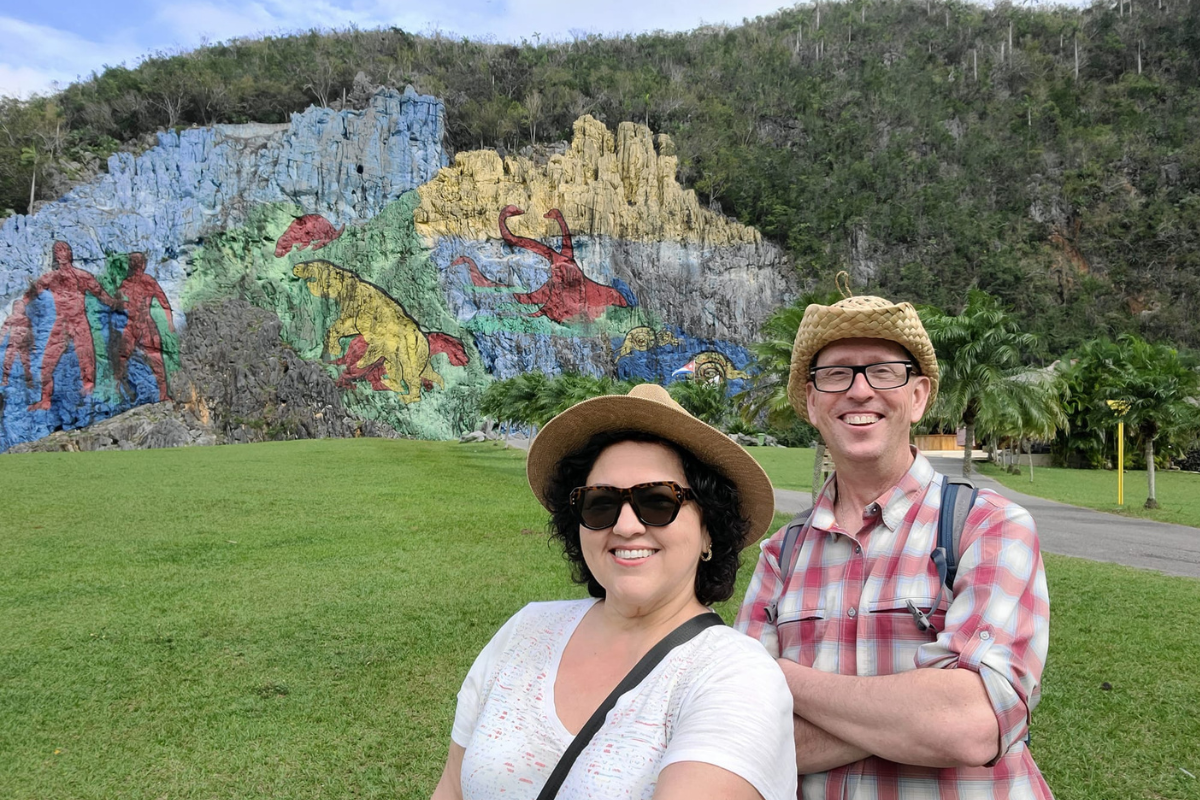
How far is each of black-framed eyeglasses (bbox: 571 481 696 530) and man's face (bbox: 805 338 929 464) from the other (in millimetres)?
460

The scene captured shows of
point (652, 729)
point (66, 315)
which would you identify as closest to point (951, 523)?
point (652, 729)

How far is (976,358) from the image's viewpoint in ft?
44.9

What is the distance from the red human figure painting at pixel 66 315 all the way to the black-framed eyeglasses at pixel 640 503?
1745 inches

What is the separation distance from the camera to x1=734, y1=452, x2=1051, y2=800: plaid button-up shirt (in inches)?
68.8

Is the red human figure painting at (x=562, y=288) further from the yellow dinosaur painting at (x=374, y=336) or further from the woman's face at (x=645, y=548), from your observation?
the woman's face at (x=645, y=548)

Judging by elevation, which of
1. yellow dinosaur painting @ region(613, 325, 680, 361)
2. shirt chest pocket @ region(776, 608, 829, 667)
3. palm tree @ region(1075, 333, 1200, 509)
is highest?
yellow dinosaur painting @ region(613, 325, 680, 361)

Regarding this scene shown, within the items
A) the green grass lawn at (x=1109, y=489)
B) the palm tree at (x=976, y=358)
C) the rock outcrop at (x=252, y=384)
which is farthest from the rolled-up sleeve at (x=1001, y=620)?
the rock outcrop at (x=252, y=384)

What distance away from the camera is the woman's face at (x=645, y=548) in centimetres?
190

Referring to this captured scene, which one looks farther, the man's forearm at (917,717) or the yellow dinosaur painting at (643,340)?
the yellow dinosaur painting at (643,340)

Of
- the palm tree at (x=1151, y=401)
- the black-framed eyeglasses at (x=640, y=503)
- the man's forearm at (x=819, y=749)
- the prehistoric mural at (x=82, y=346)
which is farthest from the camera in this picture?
the prehistoric mural at (x=82, y=346)

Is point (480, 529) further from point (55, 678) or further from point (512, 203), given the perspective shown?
point (512, 203)

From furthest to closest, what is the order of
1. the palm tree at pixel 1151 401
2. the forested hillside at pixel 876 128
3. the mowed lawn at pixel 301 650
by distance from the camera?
the forested hillside at pixel 876 128 → the palm tree at pixel 1151 401 → the mowed lawn at pixel 301 650

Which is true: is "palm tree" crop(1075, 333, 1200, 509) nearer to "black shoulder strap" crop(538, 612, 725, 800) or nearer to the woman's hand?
"black shoulder strap" crop(538, 612, 725, 800)

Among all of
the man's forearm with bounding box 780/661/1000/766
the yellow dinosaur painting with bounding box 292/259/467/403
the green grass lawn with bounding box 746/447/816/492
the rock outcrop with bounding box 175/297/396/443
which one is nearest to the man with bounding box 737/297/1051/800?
the man's forearm with bounding box 780/661/1000/766
